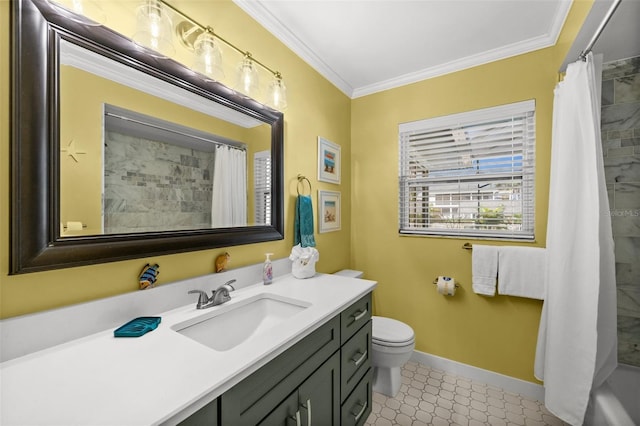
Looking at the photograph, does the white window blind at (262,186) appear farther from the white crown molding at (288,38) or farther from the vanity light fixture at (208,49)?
the white crown molding at (288,38)

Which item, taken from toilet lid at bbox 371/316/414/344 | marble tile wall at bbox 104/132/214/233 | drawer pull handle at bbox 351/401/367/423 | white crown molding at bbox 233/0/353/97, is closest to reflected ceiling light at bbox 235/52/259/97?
white crown molding at bbox 233/0/353/97

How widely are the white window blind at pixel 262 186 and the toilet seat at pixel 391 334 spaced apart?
106 centimetres

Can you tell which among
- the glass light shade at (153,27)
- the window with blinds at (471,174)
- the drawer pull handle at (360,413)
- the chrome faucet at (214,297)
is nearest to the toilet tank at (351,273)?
the window with blinds at (471,174)

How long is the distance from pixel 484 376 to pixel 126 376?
7.71ft

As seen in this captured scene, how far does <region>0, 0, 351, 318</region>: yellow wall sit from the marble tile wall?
0.16m

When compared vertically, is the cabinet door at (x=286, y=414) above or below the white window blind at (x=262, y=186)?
below

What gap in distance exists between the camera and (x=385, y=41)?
73.4 inches

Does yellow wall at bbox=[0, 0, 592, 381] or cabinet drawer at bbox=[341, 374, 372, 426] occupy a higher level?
yellow wall at bbox=[0, 0, 592, 381]

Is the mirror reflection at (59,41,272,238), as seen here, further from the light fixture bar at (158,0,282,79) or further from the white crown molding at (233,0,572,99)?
the white crown molding at (233,0,572,99)

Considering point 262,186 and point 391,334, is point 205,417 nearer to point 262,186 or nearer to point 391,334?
point 262,186

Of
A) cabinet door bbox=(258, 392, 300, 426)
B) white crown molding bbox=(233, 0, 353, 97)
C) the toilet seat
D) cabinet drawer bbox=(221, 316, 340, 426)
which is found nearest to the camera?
cabinet drawer bbox=(221, 316, 340, 426)

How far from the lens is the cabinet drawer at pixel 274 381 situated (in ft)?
2.41

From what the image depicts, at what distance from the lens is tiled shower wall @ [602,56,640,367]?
1629 mm

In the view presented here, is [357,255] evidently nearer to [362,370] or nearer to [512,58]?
[362,370]
